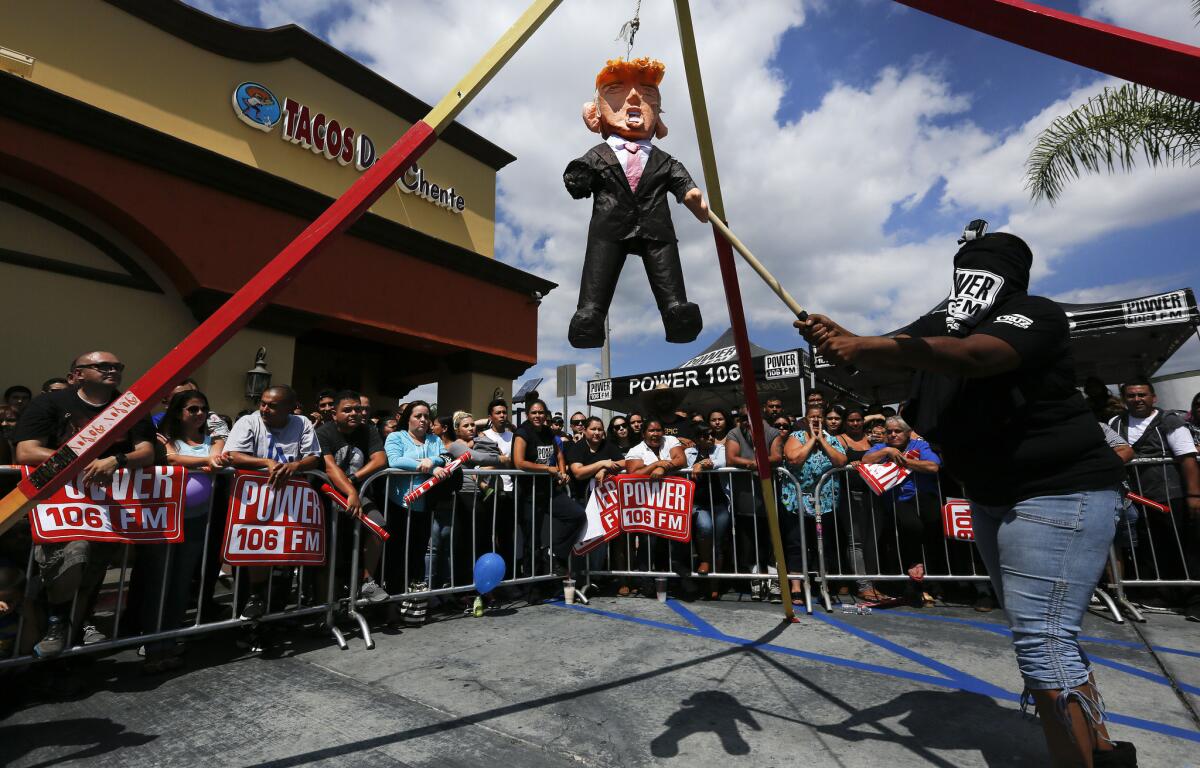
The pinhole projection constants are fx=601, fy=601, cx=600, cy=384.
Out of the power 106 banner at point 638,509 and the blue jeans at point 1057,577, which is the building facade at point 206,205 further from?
the blue jeans at point 1057,577

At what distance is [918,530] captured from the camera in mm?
5895

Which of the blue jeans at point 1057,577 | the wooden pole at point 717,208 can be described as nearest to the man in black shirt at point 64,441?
the wooden pole at point 717,208

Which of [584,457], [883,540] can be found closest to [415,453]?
[584,457]

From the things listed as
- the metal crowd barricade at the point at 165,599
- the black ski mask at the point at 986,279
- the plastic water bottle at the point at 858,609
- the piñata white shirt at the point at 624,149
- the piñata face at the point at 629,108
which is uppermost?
the piñata face at the point at 629,108

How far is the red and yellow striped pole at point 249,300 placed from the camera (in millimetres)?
2061

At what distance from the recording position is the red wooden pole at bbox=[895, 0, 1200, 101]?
1.68 m

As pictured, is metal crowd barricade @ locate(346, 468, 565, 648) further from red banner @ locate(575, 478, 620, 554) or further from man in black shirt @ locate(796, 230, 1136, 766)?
man in black shirt @ locate(796, 230, 1136, 766)

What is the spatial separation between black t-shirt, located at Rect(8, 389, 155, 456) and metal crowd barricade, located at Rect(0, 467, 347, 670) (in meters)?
0.25

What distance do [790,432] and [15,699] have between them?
21.4 ft

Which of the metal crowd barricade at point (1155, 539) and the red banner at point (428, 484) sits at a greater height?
the red banner at point (428, 484)

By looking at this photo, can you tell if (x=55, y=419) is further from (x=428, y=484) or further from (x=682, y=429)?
(x=682, y=429)

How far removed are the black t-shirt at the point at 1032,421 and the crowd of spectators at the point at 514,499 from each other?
1844mm

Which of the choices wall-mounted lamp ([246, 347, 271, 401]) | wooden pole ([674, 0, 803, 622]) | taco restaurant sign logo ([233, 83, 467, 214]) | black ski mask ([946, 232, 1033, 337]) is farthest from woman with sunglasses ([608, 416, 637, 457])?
taco restaurant sign logo ([233, 83, 467, 214])

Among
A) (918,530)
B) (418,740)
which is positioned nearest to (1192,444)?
(918,530)
